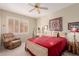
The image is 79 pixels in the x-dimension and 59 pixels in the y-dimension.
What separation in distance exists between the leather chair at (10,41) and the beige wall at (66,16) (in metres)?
0.80

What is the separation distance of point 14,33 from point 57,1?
1500 mm

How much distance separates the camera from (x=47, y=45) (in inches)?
81.0

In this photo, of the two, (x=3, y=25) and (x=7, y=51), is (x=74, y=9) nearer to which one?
(x=3, y=25)

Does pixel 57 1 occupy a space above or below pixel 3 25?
above

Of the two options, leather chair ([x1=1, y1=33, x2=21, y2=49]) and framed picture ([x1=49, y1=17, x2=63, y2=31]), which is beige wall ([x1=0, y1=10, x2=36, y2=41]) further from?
framed picture ([x1=49, y1=17, x2=63, y2=31])

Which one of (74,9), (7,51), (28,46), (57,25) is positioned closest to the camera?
(74,9)

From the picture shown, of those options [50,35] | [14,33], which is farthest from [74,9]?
[14,33]

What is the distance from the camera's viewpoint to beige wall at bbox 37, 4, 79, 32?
201 centimetres

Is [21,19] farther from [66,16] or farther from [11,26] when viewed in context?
[66,16]

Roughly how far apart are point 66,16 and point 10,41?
178cm

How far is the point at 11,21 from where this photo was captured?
223 cm

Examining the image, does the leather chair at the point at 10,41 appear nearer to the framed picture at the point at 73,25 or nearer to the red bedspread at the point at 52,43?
the red bedspread at the point at 52,43

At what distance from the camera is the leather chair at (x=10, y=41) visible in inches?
87.8

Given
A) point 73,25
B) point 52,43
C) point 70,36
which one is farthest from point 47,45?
point 73,25
